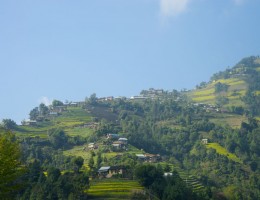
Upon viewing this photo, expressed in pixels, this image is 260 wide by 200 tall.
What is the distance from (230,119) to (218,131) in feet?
72.5

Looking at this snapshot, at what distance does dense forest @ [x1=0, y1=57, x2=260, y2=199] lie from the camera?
51906 mm

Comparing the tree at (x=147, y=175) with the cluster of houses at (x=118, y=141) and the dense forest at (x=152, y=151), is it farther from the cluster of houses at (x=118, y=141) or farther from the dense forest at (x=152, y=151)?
the cluster of houses at (x=118, y=141)

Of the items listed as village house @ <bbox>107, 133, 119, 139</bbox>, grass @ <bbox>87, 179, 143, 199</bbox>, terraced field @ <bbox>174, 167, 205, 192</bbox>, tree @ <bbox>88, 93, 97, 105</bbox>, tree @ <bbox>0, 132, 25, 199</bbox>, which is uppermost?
tree @ <bbox>88, 93, 97, 105</bbox>

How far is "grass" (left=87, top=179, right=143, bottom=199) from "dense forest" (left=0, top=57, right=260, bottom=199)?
138 centimetres

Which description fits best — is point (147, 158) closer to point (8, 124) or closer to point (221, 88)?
point (8, 124)

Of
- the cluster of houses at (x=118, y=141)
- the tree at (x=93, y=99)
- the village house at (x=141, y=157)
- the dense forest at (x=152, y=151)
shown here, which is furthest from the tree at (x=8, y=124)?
the tree at (x=93, y=99)

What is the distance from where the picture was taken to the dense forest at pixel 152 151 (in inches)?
2044

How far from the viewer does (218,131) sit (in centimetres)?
11400

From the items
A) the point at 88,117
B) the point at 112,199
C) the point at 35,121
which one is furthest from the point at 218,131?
the point at 112,199

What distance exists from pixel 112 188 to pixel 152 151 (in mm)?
50689

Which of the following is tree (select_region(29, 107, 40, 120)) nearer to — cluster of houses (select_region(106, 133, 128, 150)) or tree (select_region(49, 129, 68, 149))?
tree (select_region(49, 129, 68, 149))

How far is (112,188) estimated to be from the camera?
55.8 metres

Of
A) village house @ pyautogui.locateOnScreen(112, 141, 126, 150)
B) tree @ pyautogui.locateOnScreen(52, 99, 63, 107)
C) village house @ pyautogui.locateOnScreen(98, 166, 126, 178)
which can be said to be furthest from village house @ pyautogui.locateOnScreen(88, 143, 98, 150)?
tree @ pyautogui.locateOnScreen(52, 99, 63, 107)

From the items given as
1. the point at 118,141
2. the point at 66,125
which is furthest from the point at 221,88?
the point at 118,141
